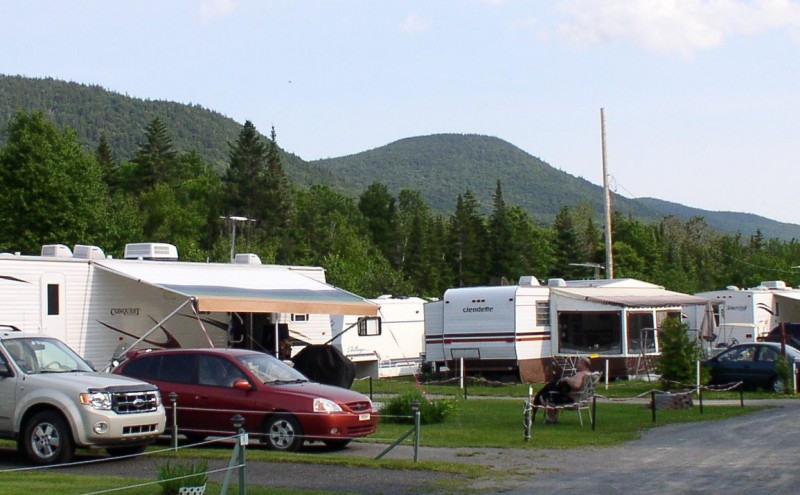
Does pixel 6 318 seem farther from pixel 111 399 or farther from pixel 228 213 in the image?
pixel 228 213

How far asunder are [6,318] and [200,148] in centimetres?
16269

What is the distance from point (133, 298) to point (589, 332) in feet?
54.1

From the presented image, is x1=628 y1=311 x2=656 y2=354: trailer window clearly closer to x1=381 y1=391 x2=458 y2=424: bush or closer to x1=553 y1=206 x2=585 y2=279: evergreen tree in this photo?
x1=381 y1=391 x2=458 y2=424: bush

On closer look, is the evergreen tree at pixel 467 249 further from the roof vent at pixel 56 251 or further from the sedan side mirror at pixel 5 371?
the sedan side mirror at pixel 5 371

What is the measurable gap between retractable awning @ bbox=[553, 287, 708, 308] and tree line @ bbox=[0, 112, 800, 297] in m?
20.5

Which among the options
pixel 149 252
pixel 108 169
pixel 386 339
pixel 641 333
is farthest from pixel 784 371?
pixel 108 169

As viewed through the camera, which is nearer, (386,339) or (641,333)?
(641,333)

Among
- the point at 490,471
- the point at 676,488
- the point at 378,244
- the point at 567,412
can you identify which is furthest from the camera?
the point at 378,244

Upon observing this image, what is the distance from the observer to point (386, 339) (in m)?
34.1

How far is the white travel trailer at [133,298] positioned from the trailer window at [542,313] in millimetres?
9349

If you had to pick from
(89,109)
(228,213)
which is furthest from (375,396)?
(89,109)

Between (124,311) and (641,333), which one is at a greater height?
(124,311)

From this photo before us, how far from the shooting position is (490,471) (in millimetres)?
12906

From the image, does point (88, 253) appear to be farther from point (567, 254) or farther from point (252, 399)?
point (567, 254)
